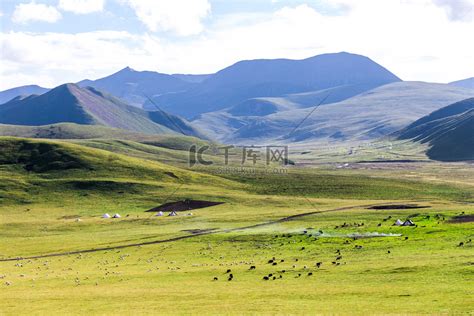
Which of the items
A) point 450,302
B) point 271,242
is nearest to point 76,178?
point 271,242

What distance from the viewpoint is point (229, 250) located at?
267 ft

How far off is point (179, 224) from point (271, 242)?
37277 millimetres

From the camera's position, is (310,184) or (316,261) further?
(310,184)

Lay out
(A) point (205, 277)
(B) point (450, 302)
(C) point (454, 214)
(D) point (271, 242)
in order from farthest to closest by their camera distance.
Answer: (C) point (454, 214)
(D) point (271, 242)
(A) point (205, 277)
(B) point (450, 302)

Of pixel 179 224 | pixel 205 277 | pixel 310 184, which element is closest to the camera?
pixel 205 277

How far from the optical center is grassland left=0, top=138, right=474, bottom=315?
4528 centimetres

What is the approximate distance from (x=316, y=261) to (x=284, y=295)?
758 inches

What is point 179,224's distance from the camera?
119 metres

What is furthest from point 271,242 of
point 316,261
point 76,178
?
point 76,178

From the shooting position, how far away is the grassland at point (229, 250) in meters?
45.3

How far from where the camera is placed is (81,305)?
46656 millimetres

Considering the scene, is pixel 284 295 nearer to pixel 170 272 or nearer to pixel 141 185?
pixel 170 272

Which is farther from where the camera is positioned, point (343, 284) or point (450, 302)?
point (343, 284)

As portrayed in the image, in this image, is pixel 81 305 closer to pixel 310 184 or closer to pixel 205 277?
pixel 205 277
